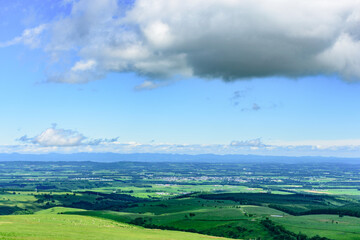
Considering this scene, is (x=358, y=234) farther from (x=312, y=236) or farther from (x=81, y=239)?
(x=81, y=239)

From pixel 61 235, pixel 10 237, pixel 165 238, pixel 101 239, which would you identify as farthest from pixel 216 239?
pixel 10 237

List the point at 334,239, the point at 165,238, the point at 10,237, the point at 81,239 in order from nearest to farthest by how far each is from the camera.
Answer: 1. the point at 10,237
2. the point at 81,239
3. the point at 165,238
4. the point at 334,239

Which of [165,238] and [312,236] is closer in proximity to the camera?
[165,238]

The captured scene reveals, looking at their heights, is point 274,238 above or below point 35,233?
below

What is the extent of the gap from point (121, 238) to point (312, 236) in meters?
112

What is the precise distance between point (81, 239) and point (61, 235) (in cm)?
989

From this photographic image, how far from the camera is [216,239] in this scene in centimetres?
15612

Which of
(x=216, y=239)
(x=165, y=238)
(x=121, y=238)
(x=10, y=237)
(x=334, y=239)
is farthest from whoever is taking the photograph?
(x=334, y=239)

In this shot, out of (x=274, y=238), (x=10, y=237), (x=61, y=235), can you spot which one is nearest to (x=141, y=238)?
(x=61, y=235)

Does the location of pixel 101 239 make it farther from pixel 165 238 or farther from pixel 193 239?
pixel 193 239

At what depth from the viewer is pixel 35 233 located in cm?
12962

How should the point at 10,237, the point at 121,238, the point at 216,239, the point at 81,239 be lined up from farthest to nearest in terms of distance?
the point at 216,239, the point at 121,238, the point at 81,239, the point at 10,237

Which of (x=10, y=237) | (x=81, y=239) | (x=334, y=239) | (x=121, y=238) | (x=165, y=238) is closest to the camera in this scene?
(x=10, y=237)

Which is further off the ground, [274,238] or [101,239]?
[101,239]
